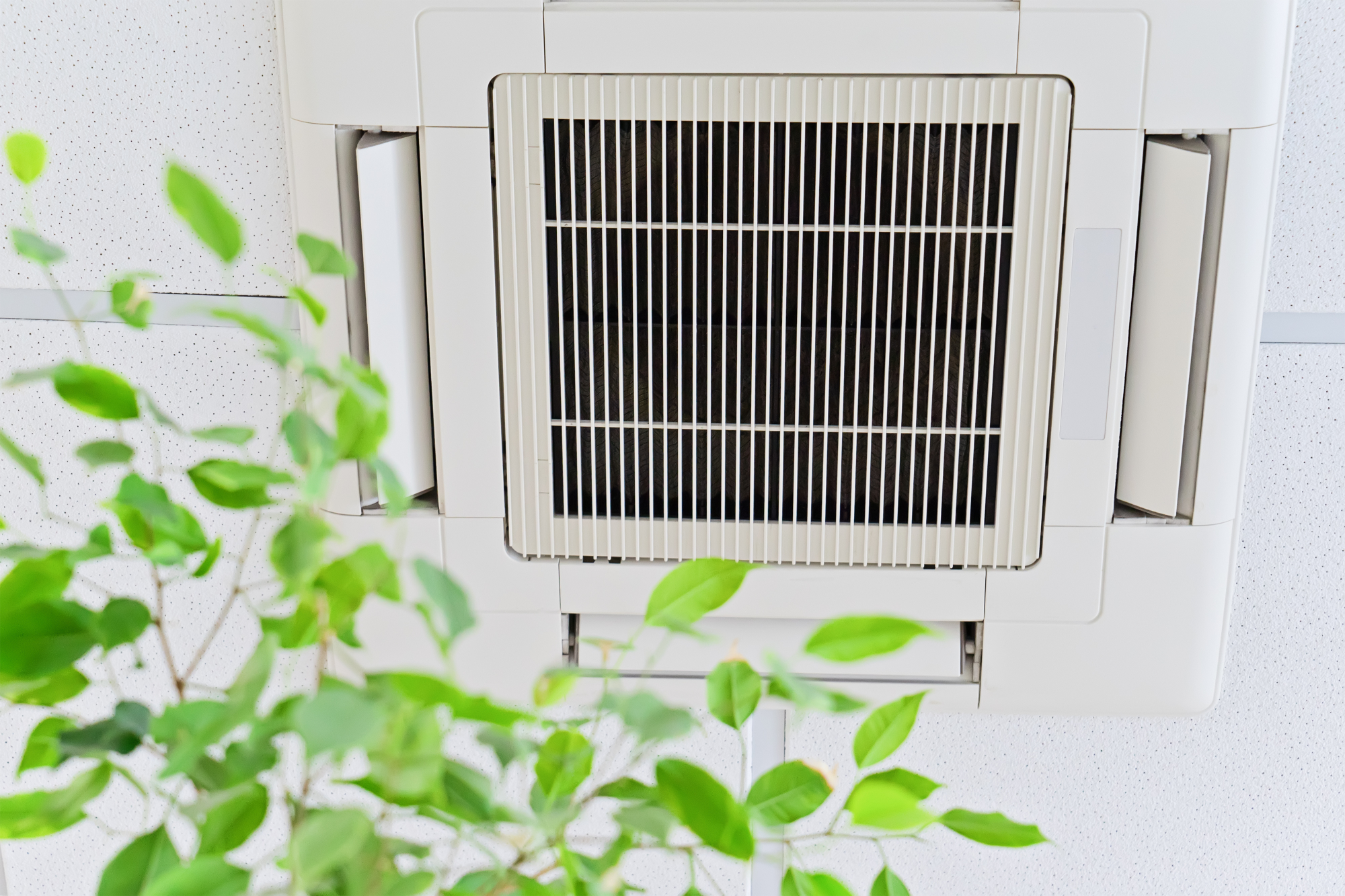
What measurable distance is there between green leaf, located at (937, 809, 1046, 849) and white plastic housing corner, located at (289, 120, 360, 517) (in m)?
0.36

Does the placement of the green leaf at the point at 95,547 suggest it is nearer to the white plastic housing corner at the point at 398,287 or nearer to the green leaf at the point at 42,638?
the green leaf at the point at 42,638

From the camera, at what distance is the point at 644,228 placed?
1.88 feet

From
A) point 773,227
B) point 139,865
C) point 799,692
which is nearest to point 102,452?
point 139,865

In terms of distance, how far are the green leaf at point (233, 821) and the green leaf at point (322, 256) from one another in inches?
5.8

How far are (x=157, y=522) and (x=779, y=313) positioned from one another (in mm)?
330

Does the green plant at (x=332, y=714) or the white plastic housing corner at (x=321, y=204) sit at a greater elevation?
the white plastic housing corner at (x=321, y=204)

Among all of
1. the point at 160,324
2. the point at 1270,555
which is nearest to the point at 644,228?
the point at 160,324

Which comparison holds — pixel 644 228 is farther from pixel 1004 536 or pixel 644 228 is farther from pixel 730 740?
pixel 730 740

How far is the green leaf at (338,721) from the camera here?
9.3 inches

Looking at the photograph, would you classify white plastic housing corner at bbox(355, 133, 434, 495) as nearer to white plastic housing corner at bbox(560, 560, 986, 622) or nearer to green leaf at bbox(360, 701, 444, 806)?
white plastic housing corner at bbox(560, 560, 986, 622)

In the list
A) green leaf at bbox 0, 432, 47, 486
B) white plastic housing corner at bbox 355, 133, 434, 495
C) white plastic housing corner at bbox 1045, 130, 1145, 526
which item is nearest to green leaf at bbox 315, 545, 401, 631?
green leaf at bbox 0, 432, 47, 486

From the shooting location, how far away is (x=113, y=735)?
36 cm

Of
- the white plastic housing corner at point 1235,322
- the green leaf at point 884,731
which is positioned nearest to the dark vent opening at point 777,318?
the white plastic housing corner at point 1235,322

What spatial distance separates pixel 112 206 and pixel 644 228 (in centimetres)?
33
